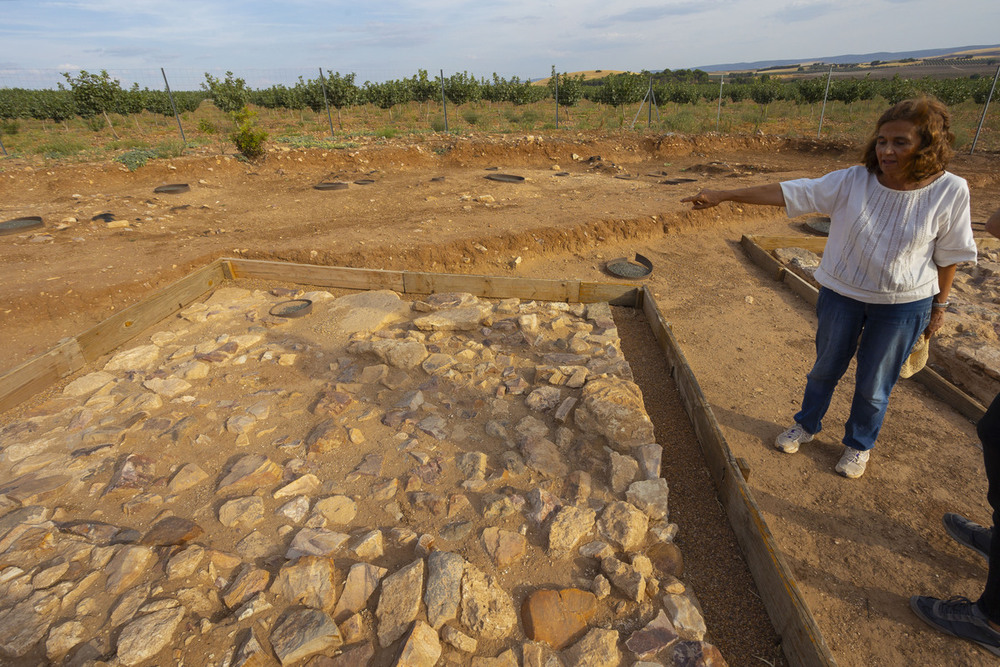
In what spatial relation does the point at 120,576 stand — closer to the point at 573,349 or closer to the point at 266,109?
the point at 573,349

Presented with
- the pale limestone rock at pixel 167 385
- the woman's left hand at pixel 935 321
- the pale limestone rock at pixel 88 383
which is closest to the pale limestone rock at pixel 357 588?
the pale limestone rock at pixel 167 385

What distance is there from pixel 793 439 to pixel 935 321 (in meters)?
1.11

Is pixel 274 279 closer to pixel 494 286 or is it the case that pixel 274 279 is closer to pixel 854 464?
pixel 494 286

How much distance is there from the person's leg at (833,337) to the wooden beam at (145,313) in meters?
5.51

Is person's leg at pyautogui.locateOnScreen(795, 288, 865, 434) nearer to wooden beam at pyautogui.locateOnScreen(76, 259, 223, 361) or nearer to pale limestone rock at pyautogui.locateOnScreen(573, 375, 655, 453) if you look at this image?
pale limestone rock at pyautogui.locateOnScreen(573, 375, 655, 453)

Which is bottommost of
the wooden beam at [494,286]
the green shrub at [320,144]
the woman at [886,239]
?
the wooden beam at [494,286]

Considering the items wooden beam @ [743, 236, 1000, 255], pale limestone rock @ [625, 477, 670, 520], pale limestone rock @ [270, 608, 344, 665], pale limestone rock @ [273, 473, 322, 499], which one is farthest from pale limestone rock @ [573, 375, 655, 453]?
wooden beam @ [743, 236, 1000, 255]

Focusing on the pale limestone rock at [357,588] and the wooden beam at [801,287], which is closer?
the pale limestone rock at [357,588]

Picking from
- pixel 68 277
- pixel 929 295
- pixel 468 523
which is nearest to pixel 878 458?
pixel 929 295

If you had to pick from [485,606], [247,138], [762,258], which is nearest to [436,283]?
[485,606]

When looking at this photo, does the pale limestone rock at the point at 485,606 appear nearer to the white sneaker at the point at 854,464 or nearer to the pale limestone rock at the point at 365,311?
the white sneaker at the point at 854,464

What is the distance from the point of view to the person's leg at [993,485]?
1.79 m

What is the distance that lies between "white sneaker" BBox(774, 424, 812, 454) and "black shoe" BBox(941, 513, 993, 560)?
2.59 feet

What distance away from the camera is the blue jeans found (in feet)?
7.84
